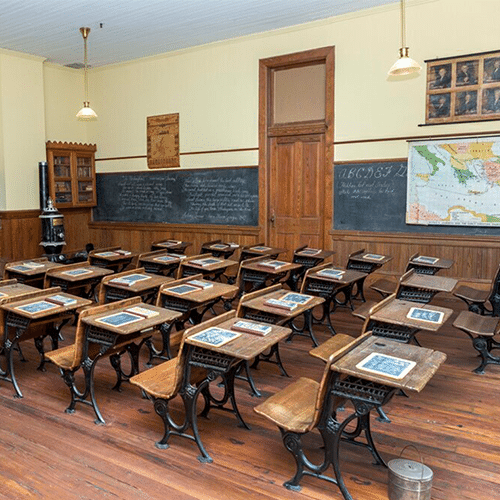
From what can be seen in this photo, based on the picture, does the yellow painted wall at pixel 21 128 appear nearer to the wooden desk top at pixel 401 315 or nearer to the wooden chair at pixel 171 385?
the wooden chair at pixel 171 385

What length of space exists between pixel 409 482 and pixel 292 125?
606 cm

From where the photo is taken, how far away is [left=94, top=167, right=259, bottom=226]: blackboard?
808 cm

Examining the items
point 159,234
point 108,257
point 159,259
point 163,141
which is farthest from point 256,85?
point 108,257

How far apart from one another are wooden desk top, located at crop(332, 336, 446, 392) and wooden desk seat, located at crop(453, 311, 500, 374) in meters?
1.58

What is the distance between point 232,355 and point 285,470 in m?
0.70

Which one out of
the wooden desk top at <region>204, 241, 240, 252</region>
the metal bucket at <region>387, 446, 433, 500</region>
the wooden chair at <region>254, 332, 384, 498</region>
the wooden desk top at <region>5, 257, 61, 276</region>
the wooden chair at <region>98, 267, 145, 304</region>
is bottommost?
the metal bucket at <region>387, 446, 433, 500</region>

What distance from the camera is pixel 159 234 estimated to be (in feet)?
29.8

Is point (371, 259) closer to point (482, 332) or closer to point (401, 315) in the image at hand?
point (482, 332)

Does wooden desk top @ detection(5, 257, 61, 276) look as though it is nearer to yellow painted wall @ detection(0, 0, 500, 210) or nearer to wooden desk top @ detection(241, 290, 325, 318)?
wooden desk top @ detection(241, 290, 325, 318)

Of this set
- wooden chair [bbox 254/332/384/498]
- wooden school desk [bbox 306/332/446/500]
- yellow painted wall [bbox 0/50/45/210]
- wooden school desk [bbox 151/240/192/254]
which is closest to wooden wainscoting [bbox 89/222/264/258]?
wooden school desk [bbox 151/240/192/254]

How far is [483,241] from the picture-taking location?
6.27m

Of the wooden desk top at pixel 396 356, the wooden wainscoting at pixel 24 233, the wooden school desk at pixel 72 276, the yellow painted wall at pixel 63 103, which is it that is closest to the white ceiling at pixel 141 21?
the yellow painted wall at pixel 63 103

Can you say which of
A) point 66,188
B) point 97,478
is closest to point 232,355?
point 97,478

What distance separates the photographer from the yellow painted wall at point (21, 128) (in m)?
8.27
